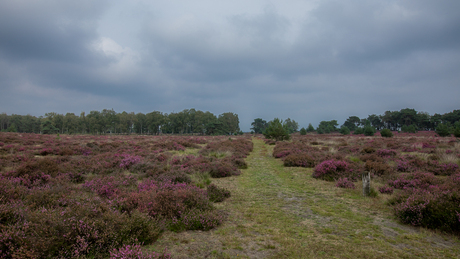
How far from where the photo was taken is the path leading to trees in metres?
4.05

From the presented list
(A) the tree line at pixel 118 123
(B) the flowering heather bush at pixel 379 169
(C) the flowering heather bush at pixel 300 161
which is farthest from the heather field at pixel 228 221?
A: (A) the tree line at pixel 118 123

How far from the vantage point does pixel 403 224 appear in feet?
17.9

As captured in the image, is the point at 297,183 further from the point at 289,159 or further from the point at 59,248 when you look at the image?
the point at 59,248

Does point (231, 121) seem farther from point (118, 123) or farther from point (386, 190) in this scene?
point (386, 190)

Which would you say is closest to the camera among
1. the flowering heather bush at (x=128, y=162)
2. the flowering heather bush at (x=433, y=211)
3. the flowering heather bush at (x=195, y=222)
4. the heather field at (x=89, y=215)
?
the heather field at (x=89, y=215)

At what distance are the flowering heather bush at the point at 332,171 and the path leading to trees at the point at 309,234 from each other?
94.2 inches

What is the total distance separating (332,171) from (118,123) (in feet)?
361

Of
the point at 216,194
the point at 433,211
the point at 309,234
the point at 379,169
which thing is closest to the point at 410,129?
the point at 379,169

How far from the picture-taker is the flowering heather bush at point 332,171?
1051 cm

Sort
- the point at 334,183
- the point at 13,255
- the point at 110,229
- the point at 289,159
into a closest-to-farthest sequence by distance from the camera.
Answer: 1. the point at 13,255
2. the point at 110,229
3. the point at 334,183
4. the point at 289,159

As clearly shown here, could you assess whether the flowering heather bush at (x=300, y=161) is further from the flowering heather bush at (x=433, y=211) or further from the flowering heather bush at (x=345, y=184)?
the flowering heather bush at (x=433, y=211)

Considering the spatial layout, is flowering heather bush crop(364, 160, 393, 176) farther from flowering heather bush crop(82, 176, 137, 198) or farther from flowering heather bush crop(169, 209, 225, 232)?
flowering heather bush crop(82, 176, 137, 198)

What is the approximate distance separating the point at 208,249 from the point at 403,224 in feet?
17.4

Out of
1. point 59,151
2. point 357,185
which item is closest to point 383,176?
point 357,185
